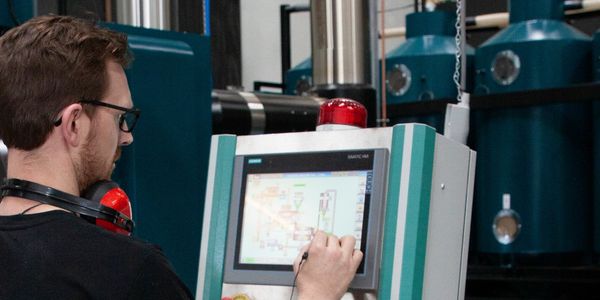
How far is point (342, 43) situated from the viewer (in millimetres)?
3047

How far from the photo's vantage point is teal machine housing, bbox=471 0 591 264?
152 inches

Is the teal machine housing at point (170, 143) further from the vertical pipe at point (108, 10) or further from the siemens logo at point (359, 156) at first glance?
the siemens logo at point (359, 156)

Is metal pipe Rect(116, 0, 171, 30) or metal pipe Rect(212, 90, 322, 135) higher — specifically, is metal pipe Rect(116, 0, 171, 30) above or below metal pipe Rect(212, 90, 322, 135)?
above

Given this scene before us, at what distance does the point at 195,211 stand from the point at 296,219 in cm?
61

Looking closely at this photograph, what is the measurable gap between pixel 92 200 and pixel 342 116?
0.42m

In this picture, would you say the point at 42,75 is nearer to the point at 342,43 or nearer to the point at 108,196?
the point at 108,196

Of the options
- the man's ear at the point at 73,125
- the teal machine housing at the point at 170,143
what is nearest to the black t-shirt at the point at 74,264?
the man's ear at the point at 73,125

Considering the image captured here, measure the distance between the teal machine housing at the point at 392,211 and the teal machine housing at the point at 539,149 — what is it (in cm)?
249

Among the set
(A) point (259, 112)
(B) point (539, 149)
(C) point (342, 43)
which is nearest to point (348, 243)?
(A) point (259, 112)

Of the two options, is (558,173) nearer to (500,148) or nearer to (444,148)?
(500,148)

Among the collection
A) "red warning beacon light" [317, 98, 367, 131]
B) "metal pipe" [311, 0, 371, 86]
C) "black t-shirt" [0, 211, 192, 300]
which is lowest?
"black t-shirt" [0, 211, 192, 300]

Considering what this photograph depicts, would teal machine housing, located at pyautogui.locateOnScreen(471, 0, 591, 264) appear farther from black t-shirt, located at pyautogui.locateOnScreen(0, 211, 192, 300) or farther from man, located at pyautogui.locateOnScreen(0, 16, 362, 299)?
black t-shirt, located at pyautogui.locateOnScreen(0, 211, 192, 300)

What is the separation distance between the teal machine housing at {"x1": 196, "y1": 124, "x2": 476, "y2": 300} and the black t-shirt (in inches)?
12.1

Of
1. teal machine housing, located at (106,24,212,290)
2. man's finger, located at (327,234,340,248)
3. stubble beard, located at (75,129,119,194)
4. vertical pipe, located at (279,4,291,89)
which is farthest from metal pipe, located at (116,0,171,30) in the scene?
vertical pipe, located at (279,4,291,89)
